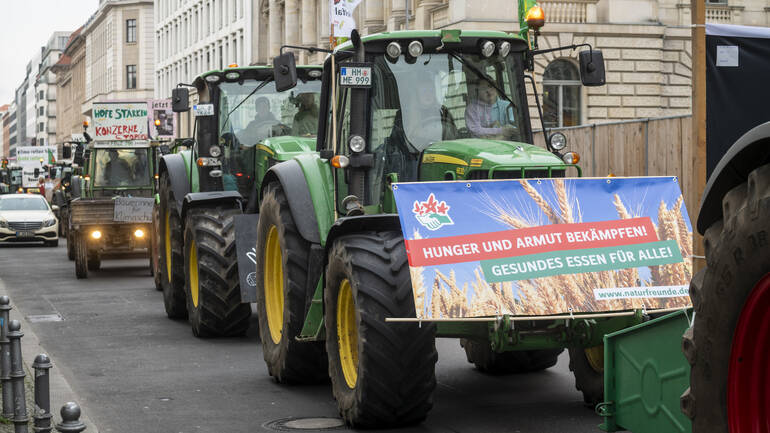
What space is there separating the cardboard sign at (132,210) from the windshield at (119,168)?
5.40 metres

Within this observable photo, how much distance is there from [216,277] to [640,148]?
1077cm

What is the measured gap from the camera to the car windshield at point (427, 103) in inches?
353

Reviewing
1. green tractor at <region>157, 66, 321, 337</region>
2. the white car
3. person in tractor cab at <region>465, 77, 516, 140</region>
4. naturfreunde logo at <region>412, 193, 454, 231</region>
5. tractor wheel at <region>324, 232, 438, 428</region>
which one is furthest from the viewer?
the white car

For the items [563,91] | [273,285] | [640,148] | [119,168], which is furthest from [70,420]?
[563,91]

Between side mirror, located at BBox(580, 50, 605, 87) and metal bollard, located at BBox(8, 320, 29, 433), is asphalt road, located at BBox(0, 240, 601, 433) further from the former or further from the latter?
side mirror, located at BBox(580, 50, 605, 87)

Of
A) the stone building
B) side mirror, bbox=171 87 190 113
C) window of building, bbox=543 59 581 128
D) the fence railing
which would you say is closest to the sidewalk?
side mirror, bbox=171 87 190 113

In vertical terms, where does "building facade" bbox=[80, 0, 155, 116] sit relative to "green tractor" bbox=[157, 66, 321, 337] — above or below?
above

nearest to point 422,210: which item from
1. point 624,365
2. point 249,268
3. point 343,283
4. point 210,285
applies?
point 343,283

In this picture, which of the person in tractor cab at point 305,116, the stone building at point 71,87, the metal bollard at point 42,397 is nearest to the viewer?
the metal bollard at point 42,397

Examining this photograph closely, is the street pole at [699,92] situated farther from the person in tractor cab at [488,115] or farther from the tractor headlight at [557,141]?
the person in tractor cab at [488,115]

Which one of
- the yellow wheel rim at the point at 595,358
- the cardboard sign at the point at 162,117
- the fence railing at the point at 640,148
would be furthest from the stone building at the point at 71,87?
the yellow wheel rim at the point at 595,358

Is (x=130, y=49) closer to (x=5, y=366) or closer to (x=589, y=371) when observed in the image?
(x=589, y=371)

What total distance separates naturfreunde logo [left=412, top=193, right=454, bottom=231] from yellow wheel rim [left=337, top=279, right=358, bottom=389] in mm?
975

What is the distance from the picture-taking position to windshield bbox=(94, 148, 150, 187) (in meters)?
28.0
